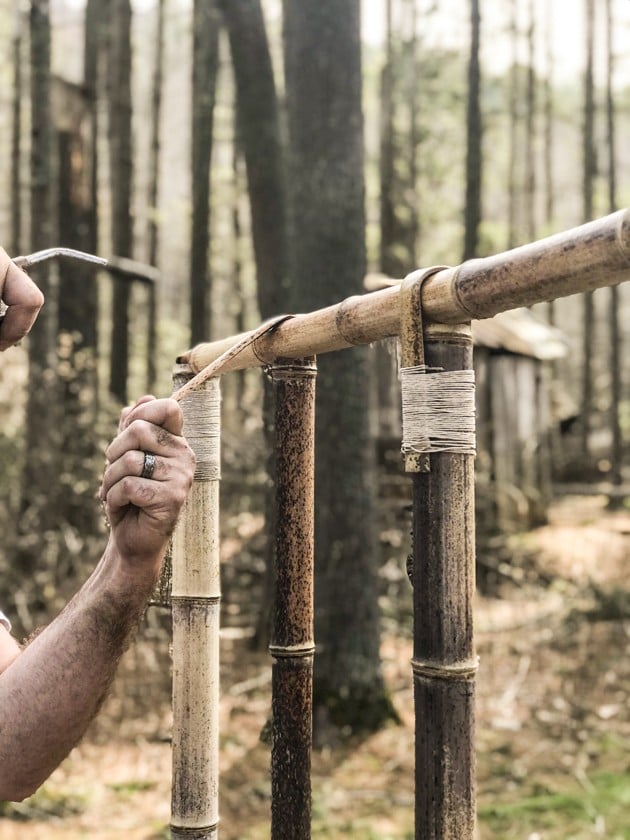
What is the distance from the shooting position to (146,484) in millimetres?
1608

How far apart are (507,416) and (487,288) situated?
42.2ft

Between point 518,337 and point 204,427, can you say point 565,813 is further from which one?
point 518,337

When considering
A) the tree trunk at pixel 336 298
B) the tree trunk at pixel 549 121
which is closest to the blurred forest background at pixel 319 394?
the tree trunk at pixel 336 298

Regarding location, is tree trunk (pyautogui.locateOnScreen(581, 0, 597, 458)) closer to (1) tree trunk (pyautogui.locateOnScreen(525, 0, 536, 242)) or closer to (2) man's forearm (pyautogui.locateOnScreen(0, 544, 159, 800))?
(1) tree trunk (pyautogui.locateOnScreen(525, 0, 536, 242))

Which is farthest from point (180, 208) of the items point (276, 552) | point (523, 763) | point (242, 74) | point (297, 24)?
point (276, 552)

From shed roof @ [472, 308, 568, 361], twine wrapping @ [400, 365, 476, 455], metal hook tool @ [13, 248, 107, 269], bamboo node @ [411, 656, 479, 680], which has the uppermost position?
shed roof @ [472, 308, 568, 361]

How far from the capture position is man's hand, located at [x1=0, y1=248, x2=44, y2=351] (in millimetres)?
1762

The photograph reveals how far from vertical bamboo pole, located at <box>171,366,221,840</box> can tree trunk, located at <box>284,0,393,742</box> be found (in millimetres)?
3776

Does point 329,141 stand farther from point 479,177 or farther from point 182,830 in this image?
point 479,177

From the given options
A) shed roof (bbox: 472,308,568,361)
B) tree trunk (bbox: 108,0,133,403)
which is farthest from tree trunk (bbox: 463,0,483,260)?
tree trunk (bbox: 108,0,133,403)

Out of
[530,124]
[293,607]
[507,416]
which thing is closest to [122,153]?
[507,416]

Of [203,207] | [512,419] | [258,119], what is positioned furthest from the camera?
[512,419]

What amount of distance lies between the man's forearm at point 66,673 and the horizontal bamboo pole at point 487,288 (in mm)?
542

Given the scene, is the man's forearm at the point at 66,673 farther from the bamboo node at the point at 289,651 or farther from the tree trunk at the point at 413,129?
the tree trunk at the point at 413,129
